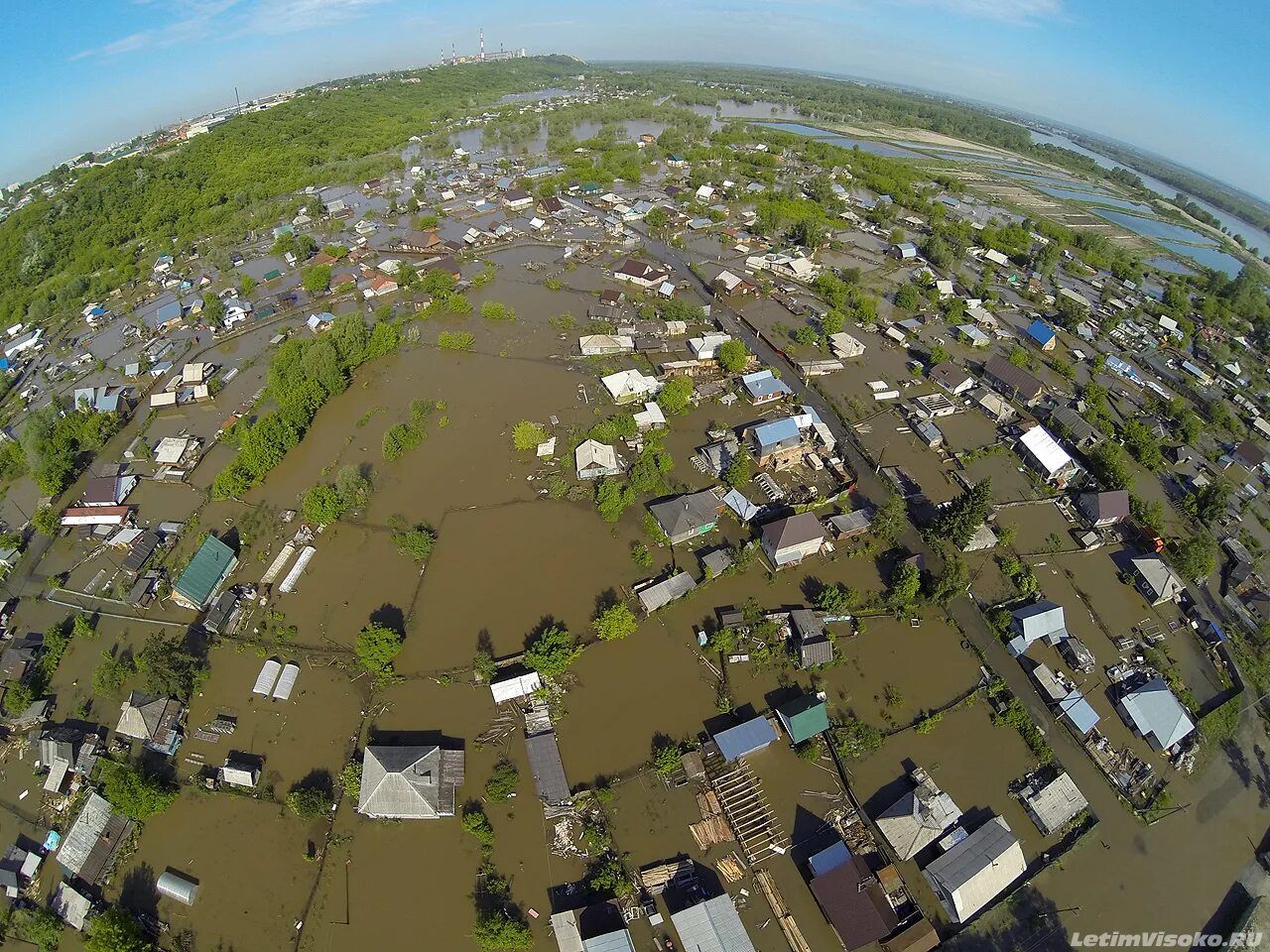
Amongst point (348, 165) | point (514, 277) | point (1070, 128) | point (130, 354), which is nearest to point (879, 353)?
point (514, 277)

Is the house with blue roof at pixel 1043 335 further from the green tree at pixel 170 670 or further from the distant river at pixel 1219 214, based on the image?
the distant river at pixel 1219 214

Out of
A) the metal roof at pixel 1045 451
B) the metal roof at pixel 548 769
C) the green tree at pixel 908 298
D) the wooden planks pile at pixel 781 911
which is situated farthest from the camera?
the green tree at pixel 908 298

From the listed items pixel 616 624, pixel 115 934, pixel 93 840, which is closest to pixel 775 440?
pixel 616 624

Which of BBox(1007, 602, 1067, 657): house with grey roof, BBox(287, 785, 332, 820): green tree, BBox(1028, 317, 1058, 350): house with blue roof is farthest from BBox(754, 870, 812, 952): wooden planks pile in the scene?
BBox(1028, 317, 1058, 350): house with blue roof

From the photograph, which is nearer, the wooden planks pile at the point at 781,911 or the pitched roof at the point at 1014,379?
the wooden planks pile at the point at 781,911

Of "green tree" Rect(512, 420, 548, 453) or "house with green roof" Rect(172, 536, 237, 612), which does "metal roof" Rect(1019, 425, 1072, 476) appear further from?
"house with green roof" Rect(172, 536, 237, 612)

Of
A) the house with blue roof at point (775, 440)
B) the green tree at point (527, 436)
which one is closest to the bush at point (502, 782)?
the green tree at point (527, 436)
